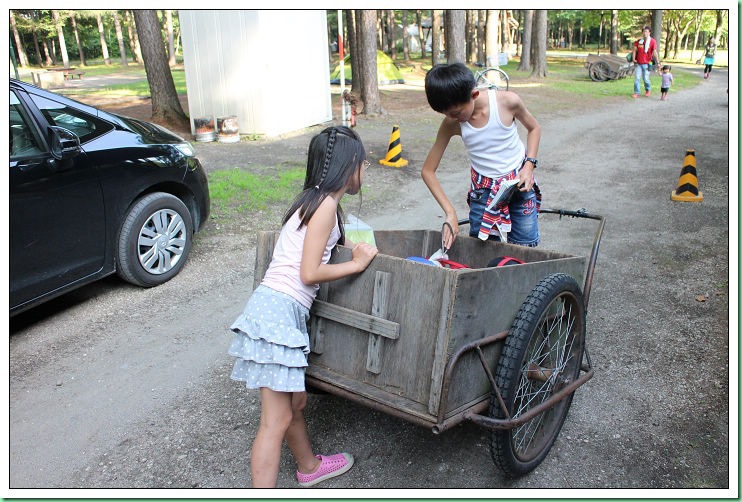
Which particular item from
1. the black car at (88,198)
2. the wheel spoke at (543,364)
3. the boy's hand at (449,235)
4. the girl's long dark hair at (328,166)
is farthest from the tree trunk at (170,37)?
the wheel spoke at (543,364)

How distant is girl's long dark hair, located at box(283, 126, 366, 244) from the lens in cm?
246

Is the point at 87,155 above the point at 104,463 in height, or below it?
above

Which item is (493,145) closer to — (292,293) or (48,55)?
(292,293)

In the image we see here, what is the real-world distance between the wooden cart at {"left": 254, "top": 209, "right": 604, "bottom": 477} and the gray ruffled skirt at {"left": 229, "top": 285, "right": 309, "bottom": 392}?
21 centimetres

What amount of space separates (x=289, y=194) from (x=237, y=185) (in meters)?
0.76

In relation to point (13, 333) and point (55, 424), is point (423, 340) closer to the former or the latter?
point (55, 424)

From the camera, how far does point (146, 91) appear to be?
21.0 m

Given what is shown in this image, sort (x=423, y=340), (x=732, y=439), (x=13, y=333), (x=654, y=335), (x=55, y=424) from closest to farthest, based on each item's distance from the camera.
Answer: (x=423, y=340), (x=732, y=439), (x=55, y=424), (x=654, y=335), (x=13, y=333)

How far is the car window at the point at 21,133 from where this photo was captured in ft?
13.3

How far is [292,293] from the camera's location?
8.17 feet

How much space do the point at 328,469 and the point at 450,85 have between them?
75.8 inches

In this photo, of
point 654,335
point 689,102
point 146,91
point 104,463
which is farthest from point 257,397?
point 146,91

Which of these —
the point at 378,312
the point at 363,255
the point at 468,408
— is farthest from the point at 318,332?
the point at 468,408

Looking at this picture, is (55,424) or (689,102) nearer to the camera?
(55,424)
